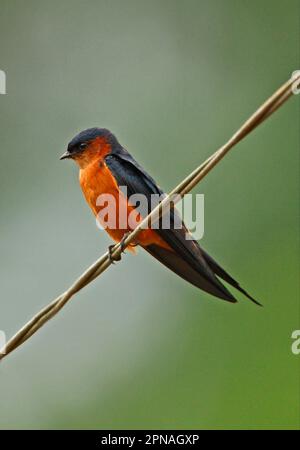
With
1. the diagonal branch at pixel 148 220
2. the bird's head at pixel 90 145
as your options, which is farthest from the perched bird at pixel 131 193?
the diagonal branch at pixel 148 220

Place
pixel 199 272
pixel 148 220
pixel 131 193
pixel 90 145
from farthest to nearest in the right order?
pixel 90 145 → pixel 131 193 → pixel 199 272 → pixel 148 220

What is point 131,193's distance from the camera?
453 cm

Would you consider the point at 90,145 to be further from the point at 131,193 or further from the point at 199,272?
the point at 199,272

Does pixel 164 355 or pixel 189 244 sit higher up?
pixel 164 355

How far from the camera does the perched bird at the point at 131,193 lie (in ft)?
13.9

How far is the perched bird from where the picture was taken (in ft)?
13.9

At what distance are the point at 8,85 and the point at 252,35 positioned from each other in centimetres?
439

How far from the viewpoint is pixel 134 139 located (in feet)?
41.1

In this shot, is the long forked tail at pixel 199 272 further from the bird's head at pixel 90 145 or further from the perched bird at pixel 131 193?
the bird's head at pixel 90 145

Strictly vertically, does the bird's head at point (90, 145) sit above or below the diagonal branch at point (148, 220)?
above

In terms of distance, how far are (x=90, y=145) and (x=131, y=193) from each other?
0.50 meters

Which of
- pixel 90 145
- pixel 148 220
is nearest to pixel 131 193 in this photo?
pixel 90 145
